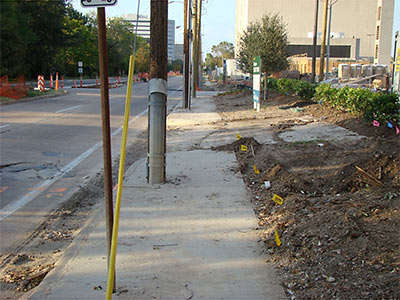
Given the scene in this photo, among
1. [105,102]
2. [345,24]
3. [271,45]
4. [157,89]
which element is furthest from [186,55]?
[345,24]

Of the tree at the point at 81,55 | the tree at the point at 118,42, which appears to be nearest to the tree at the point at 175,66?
the tree at the point at 118,42

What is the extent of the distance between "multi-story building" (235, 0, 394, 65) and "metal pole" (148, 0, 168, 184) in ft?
253

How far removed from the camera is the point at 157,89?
7.90m

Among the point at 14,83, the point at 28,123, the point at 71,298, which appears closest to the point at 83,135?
the point at 28,123

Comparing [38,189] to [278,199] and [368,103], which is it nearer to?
[278,199]

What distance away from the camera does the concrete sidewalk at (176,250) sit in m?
4.18

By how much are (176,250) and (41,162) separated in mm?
5881

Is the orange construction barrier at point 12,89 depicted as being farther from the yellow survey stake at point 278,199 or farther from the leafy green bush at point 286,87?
the yellow survey stake at point 278,199

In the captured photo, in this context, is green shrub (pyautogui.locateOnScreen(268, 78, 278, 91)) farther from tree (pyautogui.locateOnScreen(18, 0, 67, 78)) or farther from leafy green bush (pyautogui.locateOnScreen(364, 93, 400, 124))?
tree (pyautogui.locateOnScreen(18, 0, 67, 78))

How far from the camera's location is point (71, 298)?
13.2 feet

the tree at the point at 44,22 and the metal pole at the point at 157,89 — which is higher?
the tree at the point at 44,22

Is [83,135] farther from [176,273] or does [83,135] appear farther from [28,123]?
[176,273]

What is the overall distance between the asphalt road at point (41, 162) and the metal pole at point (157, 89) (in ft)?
4.94

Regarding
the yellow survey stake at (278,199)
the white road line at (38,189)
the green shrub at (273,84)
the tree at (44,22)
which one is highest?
the tree at (44,22)
